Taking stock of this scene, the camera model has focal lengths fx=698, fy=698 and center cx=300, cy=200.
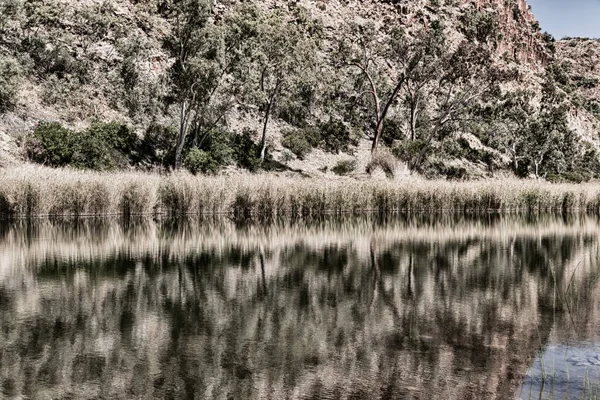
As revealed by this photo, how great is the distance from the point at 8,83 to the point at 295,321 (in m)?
32.7

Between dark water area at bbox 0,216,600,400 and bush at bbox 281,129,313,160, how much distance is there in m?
29.2

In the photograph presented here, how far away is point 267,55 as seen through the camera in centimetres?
4162

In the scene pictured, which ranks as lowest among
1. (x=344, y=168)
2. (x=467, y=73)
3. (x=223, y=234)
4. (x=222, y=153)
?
(x=223, y=234)

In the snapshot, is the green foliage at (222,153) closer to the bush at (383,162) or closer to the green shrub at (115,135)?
the green shrub at (115,135)

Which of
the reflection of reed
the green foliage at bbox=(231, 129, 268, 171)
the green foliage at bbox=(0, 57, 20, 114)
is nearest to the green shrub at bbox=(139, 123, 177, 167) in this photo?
the green foliage at bbox=(231, 129, 268, 171)

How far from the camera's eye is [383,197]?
3091cm

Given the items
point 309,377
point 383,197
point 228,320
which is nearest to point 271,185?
point 383,197

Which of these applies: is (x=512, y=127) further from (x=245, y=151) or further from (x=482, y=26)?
(x=245, y=151)

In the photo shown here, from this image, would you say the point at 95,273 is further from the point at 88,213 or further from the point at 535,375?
the point at 88,213

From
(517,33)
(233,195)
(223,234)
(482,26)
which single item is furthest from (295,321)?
(517,33)

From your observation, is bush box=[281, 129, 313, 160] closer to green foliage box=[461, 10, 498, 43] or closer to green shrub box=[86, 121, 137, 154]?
green shrub box=[86, 121, 137, 154]

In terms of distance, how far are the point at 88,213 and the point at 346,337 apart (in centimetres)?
1939

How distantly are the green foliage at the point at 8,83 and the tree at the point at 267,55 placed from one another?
1185cm

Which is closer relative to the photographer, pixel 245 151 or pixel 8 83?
pixel 8 83
